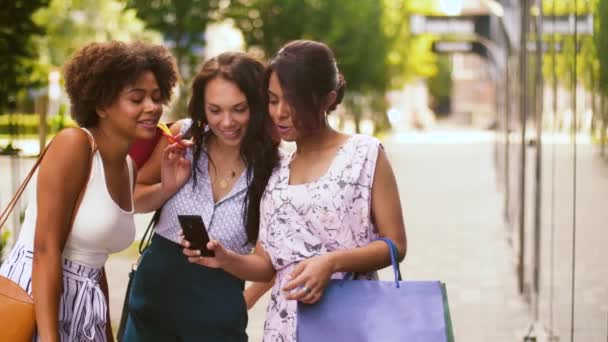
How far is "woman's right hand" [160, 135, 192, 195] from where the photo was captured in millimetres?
3662

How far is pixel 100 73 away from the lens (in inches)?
133

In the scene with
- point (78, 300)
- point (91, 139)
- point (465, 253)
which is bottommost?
point (465, 253)

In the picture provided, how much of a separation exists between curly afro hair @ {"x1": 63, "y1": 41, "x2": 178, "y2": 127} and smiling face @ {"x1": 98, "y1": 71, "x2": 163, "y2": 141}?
0.06ft

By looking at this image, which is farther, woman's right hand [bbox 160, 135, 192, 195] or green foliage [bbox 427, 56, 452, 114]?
green foliage [bbox 427, 56, 452, 114]

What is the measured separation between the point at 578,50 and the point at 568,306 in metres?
1.25

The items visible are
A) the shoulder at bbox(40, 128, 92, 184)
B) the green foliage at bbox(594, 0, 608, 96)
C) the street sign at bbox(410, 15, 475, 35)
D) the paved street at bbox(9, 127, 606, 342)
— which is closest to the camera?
the shoulder at bbox(40, 128, 92, 184)

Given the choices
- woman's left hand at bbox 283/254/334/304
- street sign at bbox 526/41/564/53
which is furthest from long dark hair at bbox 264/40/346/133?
street sign at bbox 526/41/564/53

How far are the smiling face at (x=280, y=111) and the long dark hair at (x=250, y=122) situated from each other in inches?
8.4

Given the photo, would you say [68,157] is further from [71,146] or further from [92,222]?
[92,222]

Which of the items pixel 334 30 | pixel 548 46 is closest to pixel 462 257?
pixel 548 46

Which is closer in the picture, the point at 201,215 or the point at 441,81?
the point at 201,215

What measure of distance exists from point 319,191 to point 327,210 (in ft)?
0.18

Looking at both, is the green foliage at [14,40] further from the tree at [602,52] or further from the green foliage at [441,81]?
the green foliage at [441,81]

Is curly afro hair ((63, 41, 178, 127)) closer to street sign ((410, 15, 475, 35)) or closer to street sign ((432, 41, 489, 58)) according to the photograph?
street sign ((410, 15, 475, 35))
